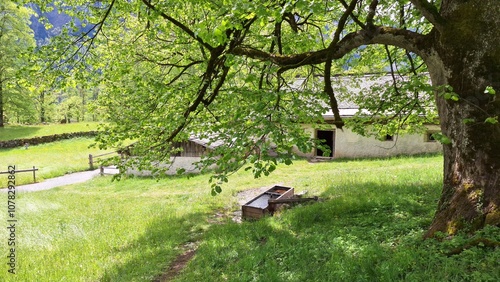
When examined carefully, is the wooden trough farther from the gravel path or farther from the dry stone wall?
the dry stone wall

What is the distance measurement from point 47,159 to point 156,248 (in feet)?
89.3

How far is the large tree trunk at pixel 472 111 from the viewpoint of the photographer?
4.30 m

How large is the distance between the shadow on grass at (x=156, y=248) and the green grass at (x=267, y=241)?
23 mm

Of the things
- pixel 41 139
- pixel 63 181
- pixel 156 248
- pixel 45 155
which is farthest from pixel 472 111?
pixel 41 139

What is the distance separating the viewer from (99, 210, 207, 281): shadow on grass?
624cm

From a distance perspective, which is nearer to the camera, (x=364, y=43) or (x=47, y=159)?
(x=364, y=43)

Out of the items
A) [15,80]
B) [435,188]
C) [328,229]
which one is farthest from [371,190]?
[15,80]

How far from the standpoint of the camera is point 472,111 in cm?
442

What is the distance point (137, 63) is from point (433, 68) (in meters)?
8.59

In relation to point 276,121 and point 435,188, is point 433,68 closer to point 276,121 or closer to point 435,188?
point 276,121

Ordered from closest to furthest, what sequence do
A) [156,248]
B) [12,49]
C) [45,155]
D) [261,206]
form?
1. [156,248]
2. [261,206]
3. [45,155]
4. [12,49]

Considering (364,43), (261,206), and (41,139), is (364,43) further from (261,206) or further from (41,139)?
(41,139)

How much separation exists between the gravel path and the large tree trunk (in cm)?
2298

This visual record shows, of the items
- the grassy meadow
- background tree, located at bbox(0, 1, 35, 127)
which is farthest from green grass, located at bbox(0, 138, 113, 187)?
background tree, located at bbox(0, 1, 35, 127)
